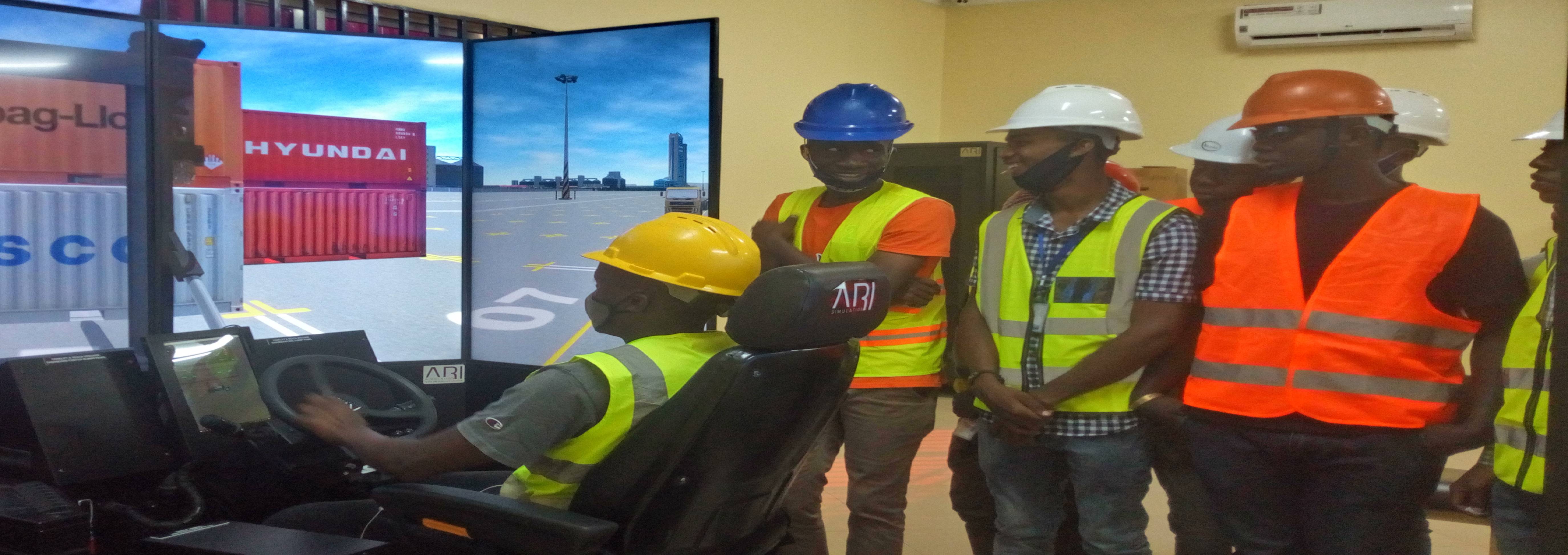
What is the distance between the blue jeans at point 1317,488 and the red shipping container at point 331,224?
8.23ft

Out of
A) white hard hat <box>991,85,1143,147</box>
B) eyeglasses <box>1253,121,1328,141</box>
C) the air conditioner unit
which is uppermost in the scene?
the air conditioner unit

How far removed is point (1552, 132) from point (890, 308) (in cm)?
129

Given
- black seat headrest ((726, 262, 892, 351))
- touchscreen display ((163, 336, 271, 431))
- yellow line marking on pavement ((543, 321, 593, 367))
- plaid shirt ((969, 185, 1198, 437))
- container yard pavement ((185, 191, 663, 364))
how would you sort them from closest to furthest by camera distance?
1. black seat headrest ((726, 262, 892, 351))
2. plaid shirt ((969, 185, 1198, 437))
3. touchscreen display ((163, 336, 271, 431))
4. container yard pavement ((185, 191, 663, 364))
5. yellow line marking on pavement ((543, 321, 593, 367))

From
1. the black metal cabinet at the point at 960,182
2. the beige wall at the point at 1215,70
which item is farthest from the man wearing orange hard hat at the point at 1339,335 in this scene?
the beige wall at the point at 1215,70

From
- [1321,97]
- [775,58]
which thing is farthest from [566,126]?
[775,58]

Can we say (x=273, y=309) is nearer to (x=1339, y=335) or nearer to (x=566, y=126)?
(x=566, y=126)

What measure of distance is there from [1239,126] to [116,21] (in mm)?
2867

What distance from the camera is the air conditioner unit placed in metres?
5.67

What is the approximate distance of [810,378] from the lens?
155 centimetres

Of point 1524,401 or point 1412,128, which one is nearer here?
point 1524,401

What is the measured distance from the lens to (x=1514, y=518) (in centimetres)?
179

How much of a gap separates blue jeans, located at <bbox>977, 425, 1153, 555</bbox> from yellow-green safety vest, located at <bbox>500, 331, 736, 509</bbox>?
2.89 feet

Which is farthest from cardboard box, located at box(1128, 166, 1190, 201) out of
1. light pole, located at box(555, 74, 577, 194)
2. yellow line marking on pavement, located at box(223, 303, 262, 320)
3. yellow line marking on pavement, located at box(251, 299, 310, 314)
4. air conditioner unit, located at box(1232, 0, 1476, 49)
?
yellow line marking on pavement, located at box(223, 303, 262, 320)

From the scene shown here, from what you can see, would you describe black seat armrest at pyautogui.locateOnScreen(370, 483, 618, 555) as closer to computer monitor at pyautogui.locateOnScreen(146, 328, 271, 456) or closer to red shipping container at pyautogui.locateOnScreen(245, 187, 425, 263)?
computer monitor at pyautogui.locateOnScreen(146, 328, 271, 456)
